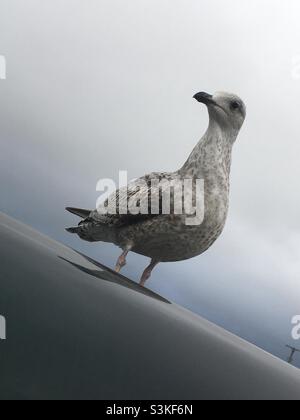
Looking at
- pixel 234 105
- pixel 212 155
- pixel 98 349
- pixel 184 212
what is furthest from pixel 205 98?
pixel 98 349

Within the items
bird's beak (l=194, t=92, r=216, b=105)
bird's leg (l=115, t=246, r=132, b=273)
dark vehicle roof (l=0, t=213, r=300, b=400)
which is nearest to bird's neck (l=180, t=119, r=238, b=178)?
bird's beak (l=194, t=92, r=216, b=105)

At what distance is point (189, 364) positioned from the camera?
5.61ft

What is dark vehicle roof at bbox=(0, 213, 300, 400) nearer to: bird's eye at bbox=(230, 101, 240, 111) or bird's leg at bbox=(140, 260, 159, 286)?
bird's leg at bbox=(140, 260, 159, 286)

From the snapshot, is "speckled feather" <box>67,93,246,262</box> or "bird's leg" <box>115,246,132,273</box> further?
"bird's leg" <box>115,246,132,273</box>

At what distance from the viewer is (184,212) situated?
5.71 metres

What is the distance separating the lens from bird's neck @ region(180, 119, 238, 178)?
6.21 m

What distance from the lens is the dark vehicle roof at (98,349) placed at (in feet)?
4.18

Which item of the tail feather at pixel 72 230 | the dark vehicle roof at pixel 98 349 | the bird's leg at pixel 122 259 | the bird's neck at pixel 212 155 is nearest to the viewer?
the dark vehicle roof at pixel 98 349

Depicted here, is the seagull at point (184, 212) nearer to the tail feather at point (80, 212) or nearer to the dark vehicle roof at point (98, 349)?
the tail feather at point (80, 212)

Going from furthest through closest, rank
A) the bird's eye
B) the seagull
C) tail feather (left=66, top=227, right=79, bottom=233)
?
tail feather (left=66, top=227, right=79, bottom=233), the bird's eye, the seagull

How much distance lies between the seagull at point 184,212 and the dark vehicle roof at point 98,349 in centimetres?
354

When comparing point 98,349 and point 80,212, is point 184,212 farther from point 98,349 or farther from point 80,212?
point 98,349

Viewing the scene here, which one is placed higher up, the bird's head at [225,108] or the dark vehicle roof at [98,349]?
the bird's head at [225,108]

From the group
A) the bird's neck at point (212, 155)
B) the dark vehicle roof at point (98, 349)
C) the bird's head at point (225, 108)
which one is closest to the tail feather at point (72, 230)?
the bird's neck at point (212, 155)
